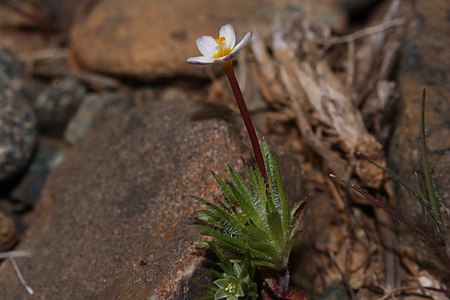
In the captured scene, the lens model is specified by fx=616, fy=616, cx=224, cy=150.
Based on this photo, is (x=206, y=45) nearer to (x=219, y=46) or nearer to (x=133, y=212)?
(x=219, y=46)

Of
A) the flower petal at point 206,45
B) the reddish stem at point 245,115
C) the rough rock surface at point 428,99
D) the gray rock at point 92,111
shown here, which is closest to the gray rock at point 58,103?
Answer: the gray rock at point 92,111

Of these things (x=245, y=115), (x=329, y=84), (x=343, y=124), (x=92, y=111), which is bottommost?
(x=343, y=124)

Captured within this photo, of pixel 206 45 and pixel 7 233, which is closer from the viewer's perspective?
pixel 206 45

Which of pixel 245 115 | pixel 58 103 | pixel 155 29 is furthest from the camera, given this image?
pixel 58 103

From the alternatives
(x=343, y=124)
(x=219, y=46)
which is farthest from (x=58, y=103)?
(x=219, y=46)

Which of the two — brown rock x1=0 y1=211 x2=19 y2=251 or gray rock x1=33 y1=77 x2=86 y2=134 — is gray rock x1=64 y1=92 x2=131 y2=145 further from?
brown rock x1=0 y1=211 x2=19 y2=251

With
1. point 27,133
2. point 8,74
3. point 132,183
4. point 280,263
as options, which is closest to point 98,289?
point 132,183

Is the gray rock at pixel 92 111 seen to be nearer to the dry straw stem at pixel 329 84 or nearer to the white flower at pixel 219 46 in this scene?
the dry straw stem at pixel 329 84
